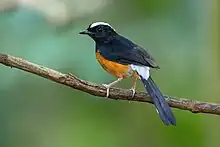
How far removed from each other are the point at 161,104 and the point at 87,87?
307 millimetres

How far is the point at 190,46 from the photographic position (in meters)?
3.72

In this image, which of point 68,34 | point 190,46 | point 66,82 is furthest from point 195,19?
point 66,82

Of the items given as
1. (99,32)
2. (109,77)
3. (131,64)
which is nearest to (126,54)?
(131,64)

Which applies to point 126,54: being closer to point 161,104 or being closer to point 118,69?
point 118,69

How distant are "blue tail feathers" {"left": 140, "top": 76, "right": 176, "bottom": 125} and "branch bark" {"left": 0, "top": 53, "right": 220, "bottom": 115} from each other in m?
0.03

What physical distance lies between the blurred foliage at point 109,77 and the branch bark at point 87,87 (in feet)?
2.17

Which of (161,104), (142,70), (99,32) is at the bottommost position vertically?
(161,104)

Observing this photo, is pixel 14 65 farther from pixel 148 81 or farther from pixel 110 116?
pixel 110 116

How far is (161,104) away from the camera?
8.97 feet

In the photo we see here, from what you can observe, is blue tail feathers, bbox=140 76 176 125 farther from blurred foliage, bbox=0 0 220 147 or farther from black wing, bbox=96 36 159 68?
blurred foliage, bbox=0 0 220 147

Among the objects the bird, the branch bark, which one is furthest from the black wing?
the branch bark

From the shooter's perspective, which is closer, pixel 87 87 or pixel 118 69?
pixel 87 87

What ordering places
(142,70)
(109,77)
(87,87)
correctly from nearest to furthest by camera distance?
(87,87)
(142,70)
(109,77)

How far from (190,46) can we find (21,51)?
914mm
